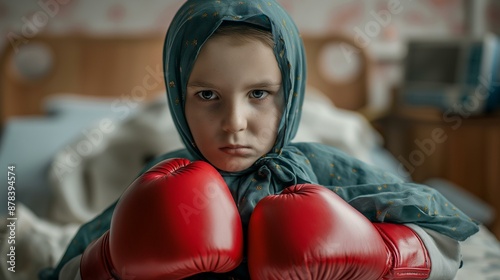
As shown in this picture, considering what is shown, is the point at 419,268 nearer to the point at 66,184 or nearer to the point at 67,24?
the point at 66,184

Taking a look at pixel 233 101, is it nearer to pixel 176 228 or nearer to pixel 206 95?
pixel 206 95

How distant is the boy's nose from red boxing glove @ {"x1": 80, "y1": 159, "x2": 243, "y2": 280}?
0.23 feet

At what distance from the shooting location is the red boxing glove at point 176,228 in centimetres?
66

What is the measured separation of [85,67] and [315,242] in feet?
5.89

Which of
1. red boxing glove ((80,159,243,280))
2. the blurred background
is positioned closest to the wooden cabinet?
the blurred background

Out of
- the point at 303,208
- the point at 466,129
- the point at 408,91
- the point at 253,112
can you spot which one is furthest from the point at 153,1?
the point at 303,208

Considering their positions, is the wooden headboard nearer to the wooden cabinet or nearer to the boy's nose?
the wooden cabinet

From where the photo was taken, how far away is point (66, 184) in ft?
4.96

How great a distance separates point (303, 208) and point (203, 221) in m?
0.11

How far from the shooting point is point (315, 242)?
65 centimetres

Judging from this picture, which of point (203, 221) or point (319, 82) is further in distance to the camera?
point (319, 82)

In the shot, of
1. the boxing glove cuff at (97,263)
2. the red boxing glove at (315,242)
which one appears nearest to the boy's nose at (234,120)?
the red boxing glove at (315,242)

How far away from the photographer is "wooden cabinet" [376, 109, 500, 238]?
6.57ft

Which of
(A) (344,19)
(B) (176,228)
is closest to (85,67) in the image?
(A) (344,19)
